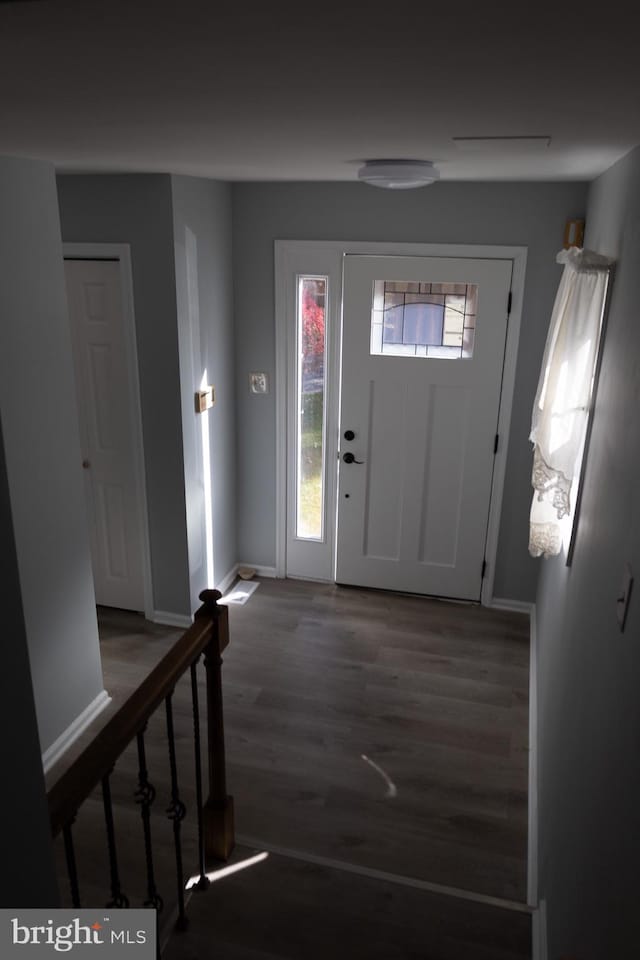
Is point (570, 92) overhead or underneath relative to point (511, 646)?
overhead

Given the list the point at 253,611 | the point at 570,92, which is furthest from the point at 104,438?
the point at 570,92

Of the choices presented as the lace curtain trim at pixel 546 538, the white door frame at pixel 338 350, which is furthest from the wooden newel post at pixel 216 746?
the white door frame at pixel 338 350

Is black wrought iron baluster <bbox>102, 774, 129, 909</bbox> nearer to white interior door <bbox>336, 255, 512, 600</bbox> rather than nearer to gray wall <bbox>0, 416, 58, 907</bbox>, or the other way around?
gray wall <bbox>0, 416, 58, 907</bbox>

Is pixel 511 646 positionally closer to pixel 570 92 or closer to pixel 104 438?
pixel 104 438

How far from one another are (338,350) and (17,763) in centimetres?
323

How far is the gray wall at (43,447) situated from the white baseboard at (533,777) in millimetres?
2011

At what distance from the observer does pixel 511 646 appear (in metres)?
3.86

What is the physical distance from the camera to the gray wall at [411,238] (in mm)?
3578

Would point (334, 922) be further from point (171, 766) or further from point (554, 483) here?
point (554, 483)

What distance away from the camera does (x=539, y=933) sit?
2.09 meters

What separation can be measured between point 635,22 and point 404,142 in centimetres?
118

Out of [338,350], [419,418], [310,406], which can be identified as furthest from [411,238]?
[310,406]

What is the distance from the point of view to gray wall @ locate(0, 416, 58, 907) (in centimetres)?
103

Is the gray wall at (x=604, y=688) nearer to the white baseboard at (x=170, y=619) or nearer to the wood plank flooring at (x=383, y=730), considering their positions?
the wood plank flooring at (x=383, y=730)
